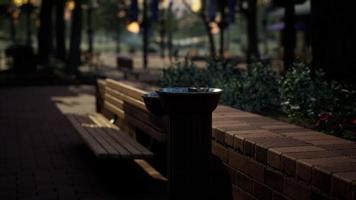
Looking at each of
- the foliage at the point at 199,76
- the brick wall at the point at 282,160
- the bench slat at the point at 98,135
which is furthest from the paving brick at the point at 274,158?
the foliage at the point at 199,76

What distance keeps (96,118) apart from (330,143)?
4.80 m

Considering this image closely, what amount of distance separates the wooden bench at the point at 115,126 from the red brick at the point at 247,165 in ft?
3.69

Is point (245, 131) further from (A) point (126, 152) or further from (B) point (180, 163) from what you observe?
(A) point (126, 152)

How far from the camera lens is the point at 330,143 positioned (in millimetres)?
4121

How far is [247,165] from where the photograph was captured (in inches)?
167

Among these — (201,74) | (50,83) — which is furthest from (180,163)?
(50,83)

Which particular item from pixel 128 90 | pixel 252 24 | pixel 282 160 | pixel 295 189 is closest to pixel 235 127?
pixel 282 160

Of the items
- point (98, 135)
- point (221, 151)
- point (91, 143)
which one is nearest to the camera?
point (221, 151)

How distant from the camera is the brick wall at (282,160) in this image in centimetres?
324

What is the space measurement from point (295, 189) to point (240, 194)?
0.97 meters

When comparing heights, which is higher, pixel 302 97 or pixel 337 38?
pixel 337 38

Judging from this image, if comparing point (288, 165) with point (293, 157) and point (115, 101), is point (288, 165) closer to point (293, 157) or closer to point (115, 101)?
point (293, 157)

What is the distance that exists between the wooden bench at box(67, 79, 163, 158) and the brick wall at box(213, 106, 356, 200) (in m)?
0.99

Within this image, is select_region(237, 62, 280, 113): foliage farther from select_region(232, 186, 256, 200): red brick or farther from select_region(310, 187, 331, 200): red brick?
select_region(310, 187, 331, 200): red brick
